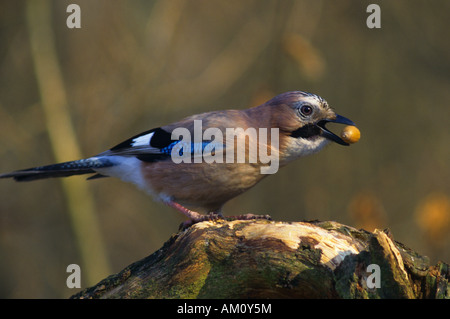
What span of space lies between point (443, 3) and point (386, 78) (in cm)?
153

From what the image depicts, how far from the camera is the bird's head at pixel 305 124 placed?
5527 mm

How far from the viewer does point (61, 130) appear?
7.65 metres

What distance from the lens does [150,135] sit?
6156 mm

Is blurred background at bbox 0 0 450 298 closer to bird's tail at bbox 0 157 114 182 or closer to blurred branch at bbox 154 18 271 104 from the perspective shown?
blurred branch at bbox 154 18 271 104

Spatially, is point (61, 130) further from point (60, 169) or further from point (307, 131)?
point (307, 131)

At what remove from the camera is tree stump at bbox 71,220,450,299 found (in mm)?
3654

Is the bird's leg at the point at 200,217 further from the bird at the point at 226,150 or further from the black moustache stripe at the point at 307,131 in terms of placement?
the black moustache stripe at the point at 307,131

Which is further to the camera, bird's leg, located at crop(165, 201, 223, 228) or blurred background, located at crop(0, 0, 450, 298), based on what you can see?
blurred background, located at crop(0, 0, 450, 298)

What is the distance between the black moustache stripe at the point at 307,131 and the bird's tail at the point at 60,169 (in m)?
2.13

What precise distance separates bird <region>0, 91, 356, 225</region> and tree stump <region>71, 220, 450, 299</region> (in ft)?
3.51

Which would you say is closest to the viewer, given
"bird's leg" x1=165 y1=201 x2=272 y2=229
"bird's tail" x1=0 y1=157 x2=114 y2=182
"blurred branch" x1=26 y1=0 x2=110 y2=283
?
"bird's leg" x1=165 y1=201 x2=272 y2=229

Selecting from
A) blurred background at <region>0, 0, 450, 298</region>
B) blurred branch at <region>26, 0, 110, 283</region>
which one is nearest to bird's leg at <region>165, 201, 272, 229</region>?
blurred background at <region>0, 0, 450, 298</region>

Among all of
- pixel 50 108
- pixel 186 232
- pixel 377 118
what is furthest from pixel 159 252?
pixel 377 118

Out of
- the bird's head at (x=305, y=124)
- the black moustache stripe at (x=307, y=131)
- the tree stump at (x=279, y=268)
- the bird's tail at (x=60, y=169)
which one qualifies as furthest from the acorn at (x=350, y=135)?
the bird's tail at (x=60, y=169)
